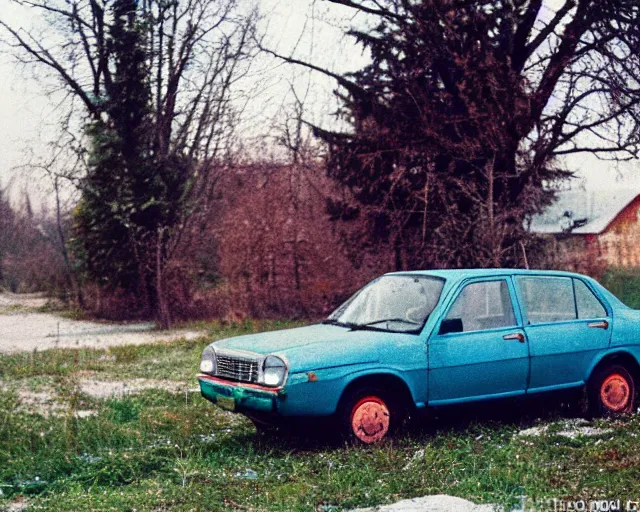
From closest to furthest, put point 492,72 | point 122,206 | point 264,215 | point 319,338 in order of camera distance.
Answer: point 319,338 → point 492,72 → point 264,215 → point 122,206

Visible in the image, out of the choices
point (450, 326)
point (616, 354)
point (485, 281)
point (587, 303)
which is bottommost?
point (616, 354)

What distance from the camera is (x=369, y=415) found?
7.75 m

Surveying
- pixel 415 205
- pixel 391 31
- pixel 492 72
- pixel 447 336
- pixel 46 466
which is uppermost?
pixel 391 31

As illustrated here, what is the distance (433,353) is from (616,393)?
2.47 meters

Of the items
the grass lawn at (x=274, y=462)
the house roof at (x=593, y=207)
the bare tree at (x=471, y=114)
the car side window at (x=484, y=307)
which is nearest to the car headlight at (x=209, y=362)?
the grass lawn at (x=274, y=462)

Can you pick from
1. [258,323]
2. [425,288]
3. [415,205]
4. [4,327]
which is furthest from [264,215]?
[425,288]

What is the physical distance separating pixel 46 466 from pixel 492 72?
46.5ft

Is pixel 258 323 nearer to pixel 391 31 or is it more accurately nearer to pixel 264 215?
pixel 264 215

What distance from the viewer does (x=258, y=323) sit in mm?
23172

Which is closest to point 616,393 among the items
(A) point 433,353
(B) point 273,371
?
(A) point 433,353

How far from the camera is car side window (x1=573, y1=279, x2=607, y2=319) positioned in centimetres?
930

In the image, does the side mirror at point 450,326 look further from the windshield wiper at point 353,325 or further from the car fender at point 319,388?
the car fender at point 319,388

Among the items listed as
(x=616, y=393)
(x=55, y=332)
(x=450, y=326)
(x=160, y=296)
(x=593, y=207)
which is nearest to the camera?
(x=450, y=326)

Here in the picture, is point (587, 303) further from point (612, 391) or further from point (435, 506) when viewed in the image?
point (435, 506)
